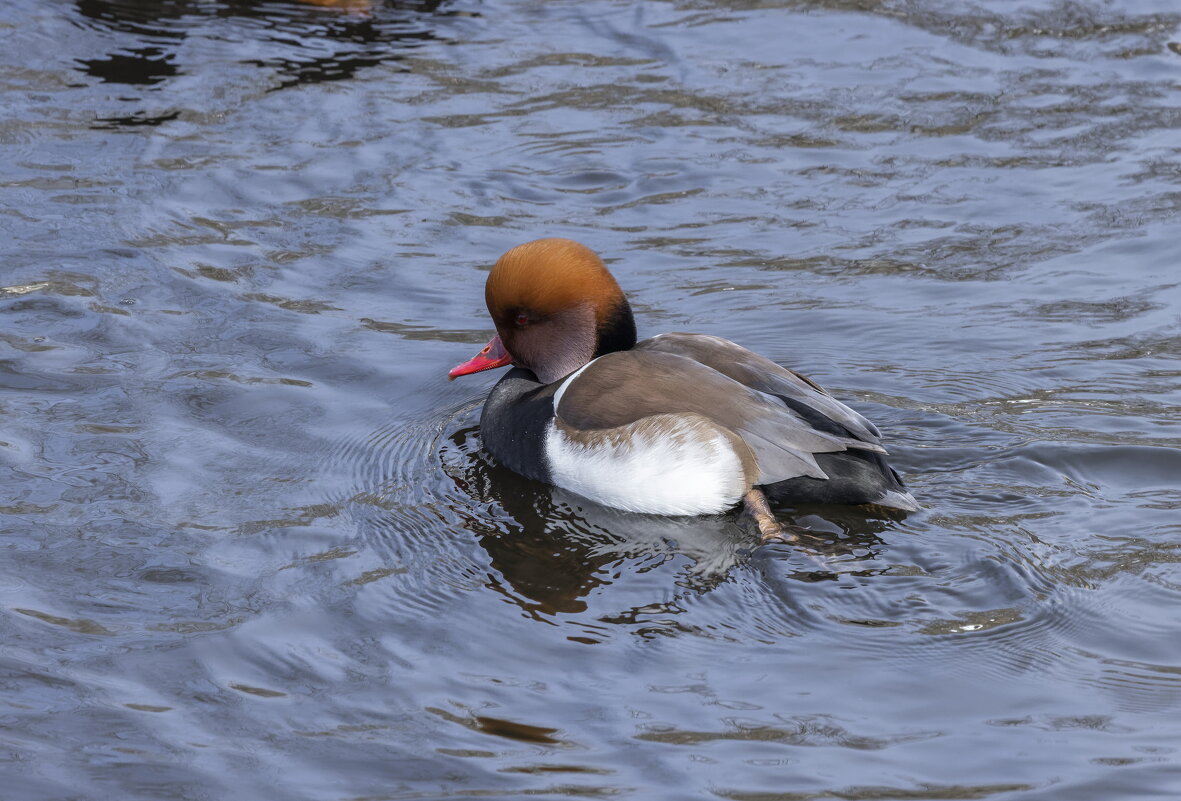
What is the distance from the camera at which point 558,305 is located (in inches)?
225

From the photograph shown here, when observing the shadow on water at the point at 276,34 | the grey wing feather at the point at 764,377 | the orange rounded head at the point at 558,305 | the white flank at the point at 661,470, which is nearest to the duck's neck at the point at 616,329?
the orange rounded head at the point at 558,305

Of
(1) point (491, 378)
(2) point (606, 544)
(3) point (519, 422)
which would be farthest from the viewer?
(1) point (491, 378)

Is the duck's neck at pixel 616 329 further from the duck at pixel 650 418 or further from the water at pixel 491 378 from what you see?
the water at pixel 491 378

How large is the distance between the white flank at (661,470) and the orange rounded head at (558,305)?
528mm

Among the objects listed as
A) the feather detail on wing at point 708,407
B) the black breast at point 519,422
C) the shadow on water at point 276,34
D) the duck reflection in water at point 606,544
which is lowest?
the duck reflection in water at point 606,544

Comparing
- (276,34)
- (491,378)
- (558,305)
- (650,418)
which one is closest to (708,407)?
(650,418)

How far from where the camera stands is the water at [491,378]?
402cm

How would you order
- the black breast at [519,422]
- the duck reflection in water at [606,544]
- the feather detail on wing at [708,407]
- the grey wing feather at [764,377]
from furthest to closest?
the black breast at [519,422], the grey wing feather at [764,377], the feather detail on wing at [708,407], the duck reflection in water at [606,544]

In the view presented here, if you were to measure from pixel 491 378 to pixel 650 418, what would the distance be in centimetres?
164

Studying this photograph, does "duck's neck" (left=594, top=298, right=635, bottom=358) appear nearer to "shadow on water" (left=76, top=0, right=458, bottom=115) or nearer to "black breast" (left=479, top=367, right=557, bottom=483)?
"black breast" (left=479, top=367, right=557, bottom=483)

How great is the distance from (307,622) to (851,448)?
1.99 meters

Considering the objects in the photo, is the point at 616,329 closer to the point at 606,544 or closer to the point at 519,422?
the point at 519,422

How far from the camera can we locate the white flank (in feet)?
16.8

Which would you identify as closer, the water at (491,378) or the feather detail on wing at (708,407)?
the water at (491,378)
